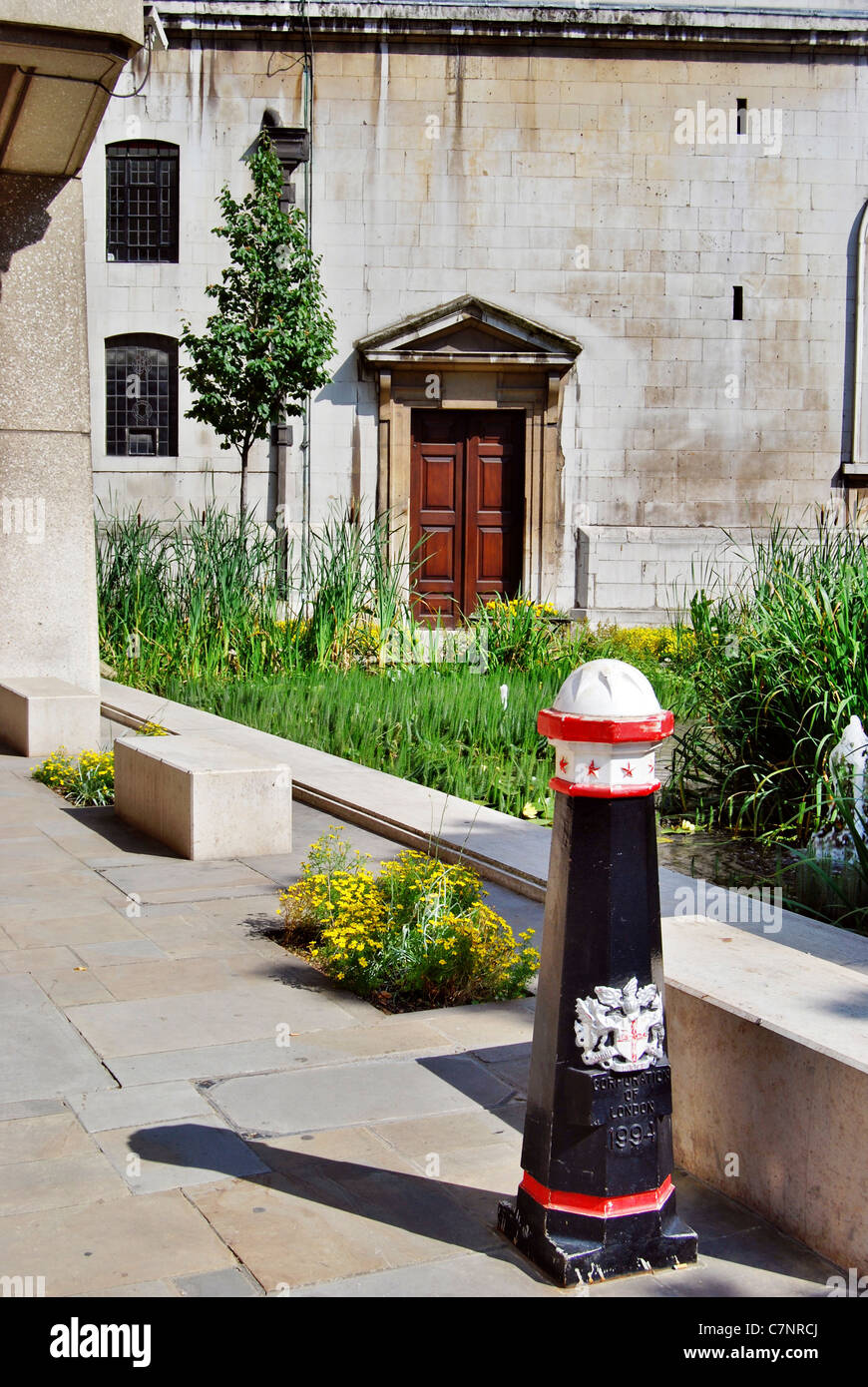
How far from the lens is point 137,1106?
154 inches

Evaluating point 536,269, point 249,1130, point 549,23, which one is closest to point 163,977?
point 249,1130

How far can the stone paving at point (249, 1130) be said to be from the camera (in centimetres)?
305

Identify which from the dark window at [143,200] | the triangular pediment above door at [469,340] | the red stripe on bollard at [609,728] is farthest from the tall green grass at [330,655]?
the dark window at [143,200]

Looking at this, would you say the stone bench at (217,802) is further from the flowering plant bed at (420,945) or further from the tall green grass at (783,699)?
the tall green grass at (783,699)

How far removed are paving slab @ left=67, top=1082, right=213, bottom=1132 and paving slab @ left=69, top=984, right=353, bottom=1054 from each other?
12.0 inches

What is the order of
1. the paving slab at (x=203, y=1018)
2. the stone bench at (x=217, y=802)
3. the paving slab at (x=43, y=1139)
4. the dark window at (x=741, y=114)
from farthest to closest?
the dark window at (x=741, y=114)
the stone bench at (x=217, y=802)
the paving slab at (x=203, y=1018)
the paving slab at (x=43, y=1139)

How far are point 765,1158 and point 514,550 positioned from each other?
62.1 ft

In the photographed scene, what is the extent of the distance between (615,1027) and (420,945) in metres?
1.92

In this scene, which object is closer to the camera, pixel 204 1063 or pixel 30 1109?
pixel 30 1109

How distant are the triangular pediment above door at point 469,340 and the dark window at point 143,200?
3.24 meters

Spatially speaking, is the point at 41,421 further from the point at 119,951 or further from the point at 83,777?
the point at 119,951

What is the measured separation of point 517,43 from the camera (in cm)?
2089
